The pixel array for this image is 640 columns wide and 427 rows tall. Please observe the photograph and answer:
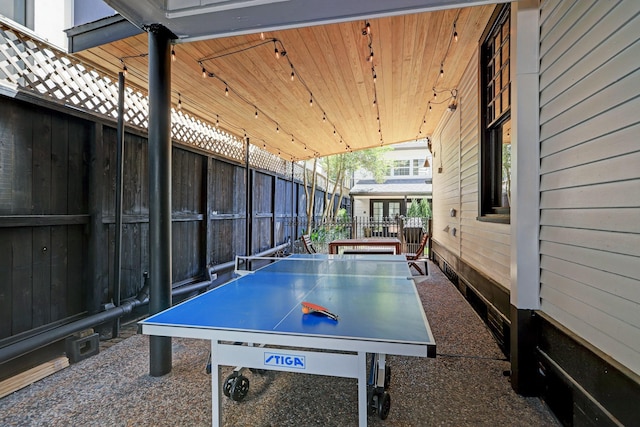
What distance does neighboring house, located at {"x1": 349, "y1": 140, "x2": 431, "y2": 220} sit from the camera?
1711 cm

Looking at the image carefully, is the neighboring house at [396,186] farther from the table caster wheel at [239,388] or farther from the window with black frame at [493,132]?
the table caster wheel at [239,388]

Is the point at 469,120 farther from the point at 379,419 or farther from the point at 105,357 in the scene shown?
the point at 105,357

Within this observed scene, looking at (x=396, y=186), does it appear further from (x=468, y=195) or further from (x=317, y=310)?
(x=317, y=310)

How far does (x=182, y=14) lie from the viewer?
260cm

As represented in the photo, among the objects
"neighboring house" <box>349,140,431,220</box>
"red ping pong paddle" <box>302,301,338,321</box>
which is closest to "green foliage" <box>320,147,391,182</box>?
"neighboring house" <box>349,140,431,220</box>

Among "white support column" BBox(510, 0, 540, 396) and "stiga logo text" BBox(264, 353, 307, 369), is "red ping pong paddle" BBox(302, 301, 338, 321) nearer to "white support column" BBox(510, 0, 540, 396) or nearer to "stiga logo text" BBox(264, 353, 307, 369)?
"stiga logo text" BBox(264, 353, 307, 369)

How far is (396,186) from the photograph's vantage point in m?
17.9

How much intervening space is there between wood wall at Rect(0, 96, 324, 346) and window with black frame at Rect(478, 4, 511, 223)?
424cm

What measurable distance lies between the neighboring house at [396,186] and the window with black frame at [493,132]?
12.6 metres

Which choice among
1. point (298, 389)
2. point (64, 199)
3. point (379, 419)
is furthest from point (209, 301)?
point (64, 199)

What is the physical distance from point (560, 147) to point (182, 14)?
3082 mm

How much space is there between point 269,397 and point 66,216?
260 cm

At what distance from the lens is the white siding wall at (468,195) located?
338 cm

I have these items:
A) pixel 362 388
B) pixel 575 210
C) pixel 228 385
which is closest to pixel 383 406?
pixel 362 388
